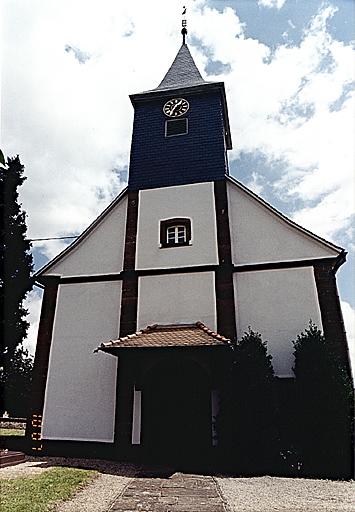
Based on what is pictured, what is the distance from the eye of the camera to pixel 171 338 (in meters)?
10.3

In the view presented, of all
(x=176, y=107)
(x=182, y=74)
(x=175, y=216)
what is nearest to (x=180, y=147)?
(x=176, y=107)

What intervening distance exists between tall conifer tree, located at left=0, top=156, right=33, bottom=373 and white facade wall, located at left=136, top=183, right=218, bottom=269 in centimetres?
495

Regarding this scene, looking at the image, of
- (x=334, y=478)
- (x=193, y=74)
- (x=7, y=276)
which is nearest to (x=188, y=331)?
(x=334, y=478)

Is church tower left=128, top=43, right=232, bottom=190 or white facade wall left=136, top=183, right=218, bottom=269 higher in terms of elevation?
church tower left=128, top=43, right=232, bottom=190

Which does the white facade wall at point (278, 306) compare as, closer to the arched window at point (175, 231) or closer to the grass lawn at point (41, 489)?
the arched window at point (175, 231)

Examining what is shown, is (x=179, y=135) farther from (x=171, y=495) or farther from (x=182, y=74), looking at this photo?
(x=171, y=495)

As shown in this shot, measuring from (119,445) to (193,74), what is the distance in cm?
1376

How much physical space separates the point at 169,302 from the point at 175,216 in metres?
2.83

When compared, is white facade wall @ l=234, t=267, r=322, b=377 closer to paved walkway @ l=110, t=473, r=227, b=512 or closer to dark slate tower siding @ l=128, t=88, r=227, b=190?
dark slate tower siding @ l=128, t=88, r=227, b=190

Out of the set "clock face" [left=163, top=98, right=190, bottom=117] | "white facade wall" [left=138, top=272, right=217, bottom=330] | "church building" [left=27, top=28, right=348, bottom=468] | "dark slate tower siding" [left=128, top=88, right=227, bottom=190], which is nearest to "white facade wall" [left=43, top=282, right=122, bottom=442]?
"church building" [left=27, top=28, right=348, bottom=468]

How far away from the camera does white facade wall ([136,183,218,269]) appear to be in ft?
40.7

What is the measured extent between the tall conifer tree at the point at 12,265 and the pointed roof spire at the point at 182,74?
22.4 feet

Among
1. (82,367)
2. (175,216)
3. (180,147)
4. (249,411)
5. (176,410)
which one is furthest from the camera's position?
(180,147)

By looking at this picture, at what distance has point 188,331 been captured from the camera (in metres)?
10.8
